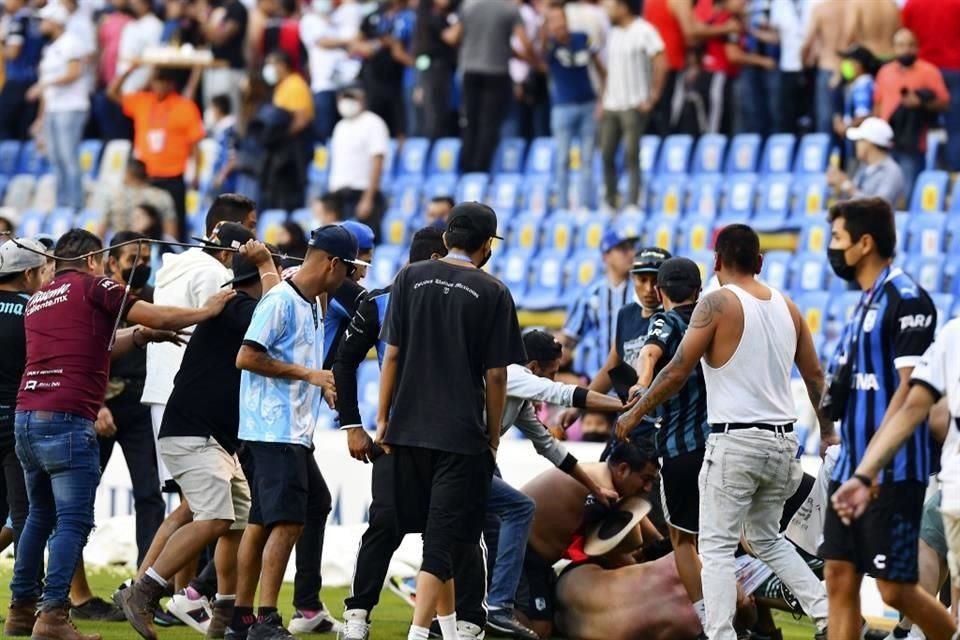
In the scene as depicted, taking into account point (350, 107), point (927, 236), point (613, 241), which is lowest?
point (927, 236)

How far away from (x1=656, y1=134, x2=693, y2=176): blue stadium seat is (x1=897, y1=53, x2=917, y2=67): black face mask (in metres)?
2.94

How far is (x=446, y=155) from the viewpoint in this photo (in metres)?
Answer: 19.4

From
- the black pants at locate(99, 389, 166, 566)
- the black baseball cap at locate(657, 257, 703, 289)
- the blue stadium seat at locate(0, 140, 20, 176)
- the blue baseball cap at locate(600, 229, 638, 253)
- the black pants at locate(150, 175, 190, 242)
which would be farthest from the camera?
the blue stadium seat at locate(0, 140, 20, 176)

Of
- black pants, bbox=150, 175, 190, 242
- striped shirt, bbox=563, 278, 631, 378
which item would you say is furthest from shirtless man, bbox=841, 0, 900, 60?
black pants, bbox=150, 175, 190, 242

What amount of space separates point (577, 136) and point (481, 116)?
106 centimetres

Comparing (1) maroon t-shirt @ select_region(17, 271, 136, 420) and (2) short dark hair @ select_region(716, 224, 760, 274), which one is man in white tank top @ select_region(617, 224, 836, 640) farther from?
(1) maroon t-shirt @ select_region(17, 271, 136, 420)

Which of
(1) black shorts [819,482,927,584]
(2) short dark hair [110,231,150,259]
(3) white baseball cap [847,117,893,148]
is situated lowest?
(1) black shorts [819,482,927,584]

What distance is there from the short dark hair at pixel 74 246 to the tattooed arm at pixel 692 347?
2624mm

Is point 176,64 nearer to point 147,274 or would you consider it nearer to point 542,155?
point 542,155

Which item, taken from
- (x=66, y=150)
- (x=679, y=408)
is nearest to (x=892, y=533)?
(x=679, y=408)

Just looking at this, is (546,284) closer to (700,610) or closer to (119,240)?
(119,240)

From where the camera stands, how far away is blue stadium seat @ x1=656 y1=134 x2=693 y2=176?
1802 cm

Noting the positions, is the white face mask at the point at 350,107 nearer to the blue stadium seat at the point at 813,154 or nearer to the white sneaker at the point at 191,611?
the blue stadium seat at the point at 813,154

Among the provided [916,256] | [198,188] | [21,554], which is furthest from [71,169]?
[21,554]
